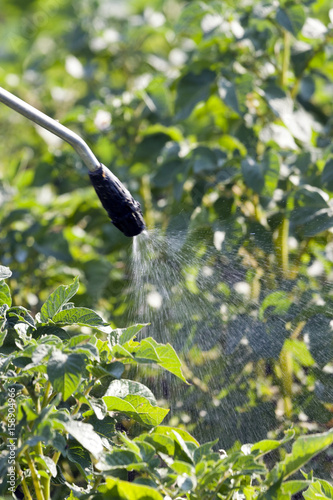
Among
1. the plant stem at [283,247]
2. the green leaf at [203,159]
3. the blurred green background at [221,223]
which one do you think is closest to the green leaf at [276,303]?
the blurred green background at [221,223]

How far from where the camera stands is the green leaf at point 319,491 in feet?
2.85

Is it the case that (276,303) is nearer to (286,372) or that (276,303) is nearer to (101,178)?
(286,372)

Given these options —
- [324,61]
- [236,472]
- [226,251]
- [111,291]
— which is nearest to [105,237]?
[111,291]

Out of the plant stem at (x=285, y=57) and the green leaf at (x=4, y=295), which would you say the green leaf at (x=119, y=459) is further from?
the plant stem at (x=285, y=57)

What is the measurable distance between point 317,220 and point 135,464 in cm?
76

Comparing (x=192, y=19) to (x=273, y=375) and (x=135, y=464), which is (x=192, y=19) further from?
(x=135, y=464)

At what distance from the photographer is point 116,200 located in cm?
114

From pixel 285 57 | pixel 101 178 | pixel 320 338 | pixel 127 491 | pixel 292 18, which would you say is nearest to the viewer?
pixel 127 491

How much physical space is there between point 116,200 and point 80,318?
0.25m

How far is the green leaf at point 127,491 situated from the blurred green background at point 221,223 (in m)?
0.46

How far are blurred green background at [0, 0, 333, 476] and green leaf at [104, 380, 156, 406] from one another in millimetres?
358

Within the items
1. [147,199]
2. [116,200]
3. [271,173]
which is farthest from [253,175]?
[147,199]

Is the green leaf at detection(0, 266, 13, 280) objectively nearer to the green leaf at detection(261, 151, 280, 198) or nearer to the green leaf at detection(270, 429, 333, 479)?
the green leaf at detection(270, 429, 333, 479)

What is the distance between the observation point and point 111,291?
1.94m
